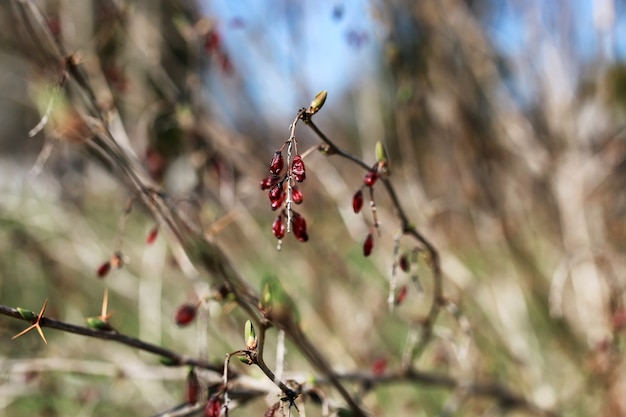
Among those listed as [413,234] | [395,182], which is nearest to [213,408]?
[413,234]

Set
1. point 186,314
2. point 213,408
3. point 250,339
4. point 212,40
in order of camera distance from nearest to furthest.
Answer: point 250,339 → point 213,408 → point 186,314 → point 212,40

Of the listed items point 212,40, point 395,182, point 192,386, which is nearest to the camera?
point 192,386

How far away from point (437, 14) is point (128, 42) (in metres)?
1.23

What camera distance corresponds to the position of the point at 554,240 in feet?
9.87

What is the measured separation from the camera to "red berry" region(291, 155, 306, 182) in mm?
892

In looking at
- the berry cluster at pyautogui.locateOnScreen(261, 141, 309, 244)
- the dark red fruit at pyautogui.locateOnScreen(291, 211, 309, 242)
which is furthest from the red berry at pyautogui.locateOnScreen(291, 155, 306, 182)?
the dark red fruit at pyautogui.locateOnScreen(291, 211, 309, 242)

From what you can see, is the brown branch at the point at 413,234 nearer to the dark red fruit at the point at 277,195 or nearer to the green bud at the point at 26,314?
the dark red fruit at the point at 277,195

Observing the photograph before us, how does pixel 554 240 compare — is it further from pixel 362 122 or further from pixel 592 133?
pixel 362 122

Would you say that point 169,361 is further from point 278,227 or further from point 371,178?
point 371,178

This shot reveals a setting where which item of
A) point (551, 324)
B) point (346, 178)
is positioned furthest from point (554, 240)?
point (346, 178)

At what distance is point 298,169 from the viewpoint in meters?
0.90

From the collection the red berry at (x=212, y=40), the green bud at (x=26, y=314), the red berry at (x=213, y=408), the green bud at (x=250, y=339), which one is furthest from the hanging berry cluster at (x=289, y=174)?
the red berry at (x=212, y=40)

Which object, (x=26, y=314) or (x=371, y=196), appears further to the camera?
(x=371, y=196)

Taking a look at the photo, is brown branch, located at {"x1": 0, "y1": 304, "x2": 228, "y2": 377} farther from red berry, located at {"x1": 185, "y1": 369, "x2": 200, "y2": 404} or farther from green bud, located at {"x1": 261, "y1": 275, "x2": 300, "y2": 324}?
green bud, located at {"x1": 261, "y1": 275, "x2": 300, "y2": 324}
